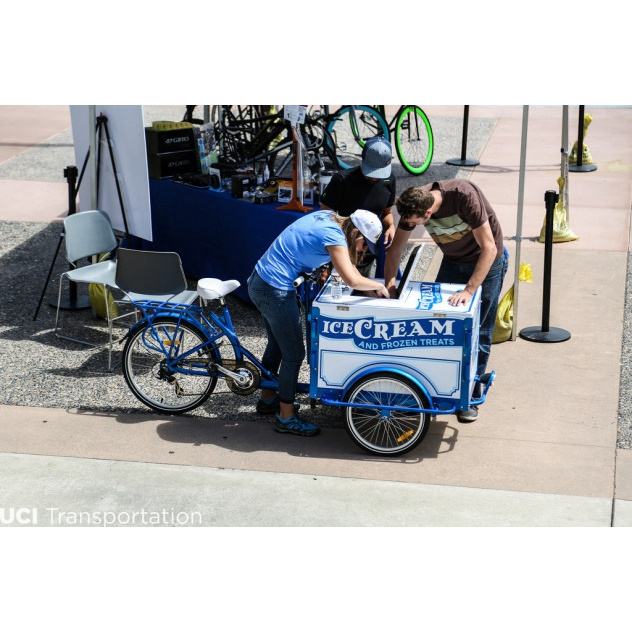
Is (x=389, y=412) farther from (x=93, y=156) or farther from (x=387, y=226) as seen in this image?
(x=93, y=156)

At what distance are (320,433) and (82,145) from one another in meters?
3.73

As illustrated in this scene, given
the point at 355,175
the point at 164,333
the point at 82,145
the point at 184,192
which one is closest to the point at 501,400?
the point at 355,175

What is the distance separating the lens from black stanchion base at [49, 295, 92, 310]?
8.18m

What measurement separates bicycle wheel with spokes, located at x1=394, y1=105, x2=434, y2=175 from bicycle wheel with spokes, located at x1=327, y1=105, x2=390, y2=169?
1.02 ft

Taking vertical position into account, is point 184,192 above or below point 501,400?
above

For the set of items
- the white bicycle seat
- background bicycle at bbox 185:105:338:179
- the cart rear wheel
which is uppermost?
background bicycle at bbox 185:105:338:179

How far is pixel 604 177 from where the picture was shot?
12.1m

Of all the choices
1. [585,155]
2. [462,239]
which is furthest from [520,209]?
[585,155]

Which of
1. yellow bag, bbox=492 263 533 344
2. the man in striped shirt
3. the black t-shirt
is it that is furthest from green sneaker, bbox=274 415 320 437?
yellow bag, bbox=492 263 533 344

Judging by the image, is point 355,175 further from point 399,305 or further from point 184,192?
point 184,192

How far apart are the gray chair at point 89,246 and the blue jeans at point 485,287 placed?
8.59 feet

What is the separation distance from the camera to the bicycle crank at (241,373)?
20.1 ft

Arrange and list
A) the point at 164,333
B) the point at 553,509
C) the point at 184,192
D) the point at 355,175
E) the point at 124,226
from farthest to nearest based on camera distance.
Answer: the point at 184,192, the point at 124,226, the point at 355,175, the point at 164,333, the point at 553,509

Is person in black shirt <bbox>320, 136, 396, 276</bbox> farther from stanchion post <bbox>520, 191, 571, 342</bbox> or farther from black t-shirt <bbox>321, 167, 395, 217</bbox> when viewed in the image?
stanchion post <bbox>520, 191, 571, 342</bbox>
